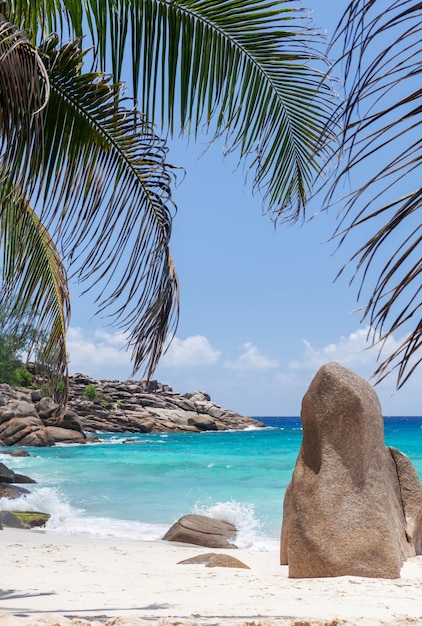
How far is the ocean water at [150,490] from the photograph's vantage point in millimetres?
13438

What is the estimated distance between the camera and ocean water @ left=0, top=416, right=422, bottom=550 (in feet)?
44.1

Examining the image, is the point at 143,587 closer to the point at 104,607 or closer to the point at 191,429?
the point at 104,607

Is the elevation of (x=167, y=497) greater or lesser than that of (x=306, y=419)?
lesser

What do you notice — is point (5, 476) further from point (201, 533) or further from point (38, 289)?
point (38, 289)

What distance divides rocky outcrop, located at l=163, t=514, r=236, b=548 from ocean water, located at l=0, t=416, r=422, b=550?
29 centimetres

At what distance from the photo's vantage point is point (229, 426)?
6950 centimetres

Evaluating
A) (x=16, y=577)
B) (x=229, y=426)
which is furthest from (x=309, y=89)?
(x=229, y=426)

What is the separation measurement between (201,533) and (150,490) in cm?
892

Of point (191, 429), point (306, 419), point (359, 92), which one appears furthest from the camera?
point (191, 429)

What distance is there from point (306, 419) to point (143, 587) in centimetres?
241

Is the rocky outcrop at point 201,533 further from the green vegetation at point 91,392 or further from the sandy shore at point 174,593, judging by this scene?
the green vegetation at point 91,392

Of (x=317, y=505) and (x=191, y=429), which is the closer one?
(x=317, y=505)

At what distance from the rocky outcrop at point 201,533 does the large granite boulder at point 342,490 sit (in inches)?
160

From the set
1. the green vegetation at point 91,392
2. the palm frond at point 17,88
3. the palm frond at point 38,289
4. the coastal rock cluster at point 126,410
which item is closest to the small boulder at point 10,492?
the palm frond at point 38,289
